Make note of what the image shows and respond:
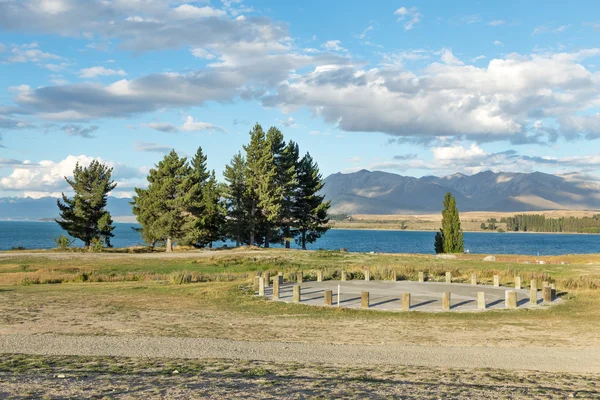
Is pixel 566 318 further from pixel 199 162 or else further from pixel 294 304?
pixel 199 162

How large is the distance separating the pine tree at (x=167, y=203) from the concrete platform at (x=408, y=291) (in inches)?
1218

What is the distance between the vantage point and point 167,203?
5675 cm

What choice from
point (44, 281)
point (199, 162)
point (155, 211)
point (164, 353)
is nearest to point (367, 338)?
point (164, 353)

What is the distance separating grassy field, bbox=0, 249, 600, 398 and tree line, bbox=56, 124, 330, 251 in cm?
2428

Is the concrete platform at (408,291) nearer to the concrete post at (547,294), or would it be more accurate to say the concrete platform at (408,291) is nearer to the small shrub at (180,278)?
the concrete post at (547,294)

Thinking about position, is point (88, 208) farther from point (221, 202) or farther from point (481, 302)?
point (481, 302)

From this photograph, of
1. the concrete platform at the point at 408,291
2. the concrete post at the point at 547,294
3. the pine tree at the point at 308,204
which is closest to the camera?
the concrete platform at the point at 408,291

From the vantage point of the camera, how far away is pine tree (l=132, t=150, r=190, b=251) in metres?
56.1

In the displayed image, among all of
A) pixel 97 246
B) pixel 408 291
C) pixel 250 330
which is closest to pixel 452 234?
pixel 408 291

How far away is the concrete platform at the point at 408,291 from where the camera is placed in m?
20.1

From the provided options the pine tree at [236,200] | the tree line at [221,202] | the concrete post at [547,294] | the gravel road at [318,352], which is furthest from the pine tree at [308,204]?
the gravel road at [318,352]

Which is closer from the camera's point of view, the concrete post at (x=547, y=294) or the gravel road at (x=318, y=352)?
the gravel road at (x=318, y=352)

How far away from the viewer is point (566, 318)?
17609 mm

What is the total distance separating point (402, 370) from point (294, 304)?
10.2 m
